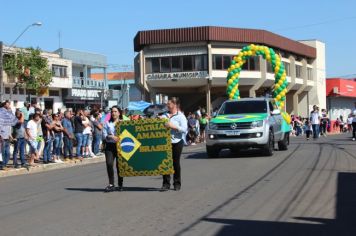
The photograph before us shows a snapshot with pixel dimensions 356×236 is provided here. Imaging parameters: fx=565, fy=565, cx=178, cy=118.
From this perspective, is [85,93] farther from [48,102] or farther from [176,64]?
[176,64]

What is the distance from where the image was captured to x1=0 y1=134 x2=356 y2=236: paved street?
7.45m

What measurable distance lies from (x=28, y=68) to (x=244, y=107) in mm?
34766

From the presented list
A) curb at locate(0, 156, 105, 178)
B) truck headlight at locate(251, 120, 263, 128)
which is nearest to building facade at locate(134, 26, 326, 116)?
curb at locate(0, 156, 105, 178)

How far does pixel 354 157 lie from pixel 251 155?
11.2ft

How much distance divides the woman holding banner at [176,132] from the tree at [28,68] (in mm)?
40798

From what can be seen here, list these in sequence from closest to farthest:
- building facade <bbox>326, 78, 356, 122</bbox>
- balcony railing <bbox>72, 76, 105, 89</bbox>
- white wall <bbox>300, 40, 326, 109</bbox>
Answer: balcony railing <bbox>72, 76, 105, 89</bbox>, white wall <bbox>300, 40, 326, 109</bbox>, building facade <bbox>326, 78, 356, 122</bbox>

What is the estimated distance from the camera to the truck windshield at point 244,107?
18.8m

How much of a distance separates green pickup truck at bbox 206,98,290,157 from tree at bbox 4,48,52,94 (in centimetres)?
3440

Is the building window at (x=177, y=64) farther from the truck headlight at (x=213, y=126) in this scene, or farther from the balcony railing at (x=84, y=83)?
the truck headlight at (x=213, y=126)

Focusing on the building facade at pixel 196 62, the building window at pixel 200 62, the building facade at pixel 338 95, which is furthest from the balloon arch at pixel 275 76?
the building facade at pixel 338 95

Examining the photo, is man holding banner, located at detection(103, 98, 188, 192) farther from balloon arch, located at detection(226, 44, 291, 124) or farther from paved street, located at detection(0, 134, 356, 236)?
balloon arch, located at detection(226, 44, 291, 124)

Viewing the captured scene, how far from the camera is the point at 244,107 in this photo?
1891 centimetres

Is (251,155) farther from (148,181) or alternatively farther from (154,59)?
(154,59)

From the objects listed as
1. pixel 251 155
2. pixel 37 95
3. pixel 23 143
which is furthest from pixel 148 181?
pixel 37 95
